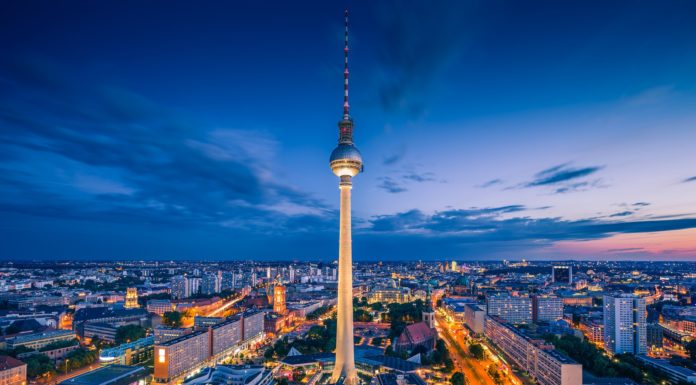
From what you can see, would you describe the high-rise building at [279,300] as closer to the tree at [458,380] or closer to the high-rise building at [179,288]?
the high-rise building at [179,288]

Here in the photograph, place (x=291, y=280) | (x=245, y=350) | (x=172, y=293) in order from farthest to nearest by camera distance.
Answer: (x=291, y=280)
(x=172, y=293)
(x=245, y=350)

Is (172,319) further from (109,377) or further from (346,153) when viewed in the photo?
(346,153)

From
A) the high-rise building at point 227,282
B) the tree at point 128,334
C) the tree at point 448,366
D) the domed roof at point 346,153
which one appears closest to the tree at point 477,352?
the tree at point 448,366

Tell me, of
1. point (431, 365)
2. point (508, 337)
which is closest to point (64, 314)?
point (431, 365)

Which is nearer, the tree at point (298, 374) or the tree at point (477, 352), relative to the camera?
the tree at point (298, 374)

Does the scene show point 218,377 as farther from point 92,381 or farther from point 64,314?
point 64,314

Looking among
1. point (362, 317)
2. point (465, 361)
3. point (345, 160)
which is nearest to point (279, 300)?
point (362, 317)

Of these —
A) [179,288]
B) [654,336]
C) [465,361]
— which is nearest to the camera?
[465,361]
